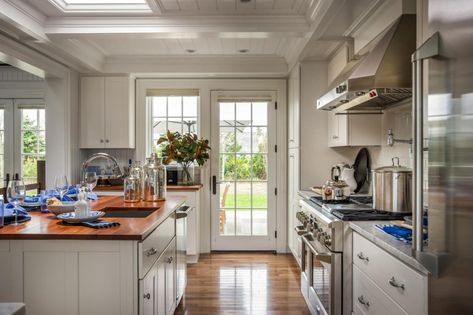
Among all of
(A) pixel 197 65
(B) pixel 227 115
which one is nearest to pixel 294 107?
(B) pixel 227 115

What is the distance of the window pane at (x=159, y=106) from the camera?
4.68 meters

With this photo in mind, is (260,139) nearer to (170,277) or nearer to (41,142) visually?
(170,277)

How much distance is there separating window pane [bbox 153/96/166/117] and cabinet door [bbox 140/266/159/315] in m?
3.01

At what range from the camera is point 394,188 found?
80.2 inches

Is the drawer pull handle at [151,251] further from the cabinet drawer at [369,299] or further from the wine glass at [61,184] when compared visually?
the cabinet drawer at [369,299]

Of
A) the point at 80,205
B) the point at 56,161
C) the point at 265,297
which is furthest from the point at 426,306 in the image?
the point at 56,161

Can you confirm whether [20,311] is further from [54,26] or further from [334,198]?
[54,26]

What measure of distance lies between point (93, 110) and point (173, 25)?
187 centimetres

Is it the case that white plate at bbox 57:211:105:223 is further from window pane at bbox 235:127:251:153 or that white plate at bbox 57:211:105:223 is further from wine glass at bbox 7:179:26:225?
window pane at bbox 235:127:251:153

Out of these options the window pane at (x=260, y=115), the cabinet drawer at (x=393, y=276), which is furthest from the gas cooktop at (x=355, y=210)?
the window pane at (x=260, y=115)

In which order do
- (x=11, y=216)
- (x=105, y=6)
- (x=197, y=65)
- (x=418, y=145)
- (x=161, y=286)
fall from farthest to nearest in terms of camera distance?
1. (x=197, y=65)
2. (x=105, y=6)
3. (x=161, y=286)
4. (x=11, y=216)
5. (x=418, y=145)

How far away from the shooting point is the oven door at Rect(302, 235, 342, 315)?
213 centimetres

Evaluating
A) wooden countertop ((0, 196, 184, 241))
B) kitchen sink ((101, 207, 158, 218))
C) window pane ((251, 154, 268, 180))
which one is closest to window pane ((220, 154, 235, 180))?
window pane ((251, 154, 268, 180))

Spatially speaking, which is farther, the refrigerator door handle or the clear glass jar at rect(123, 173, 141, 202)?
the clear glass jar at rect(123, 173, 141, 202)
